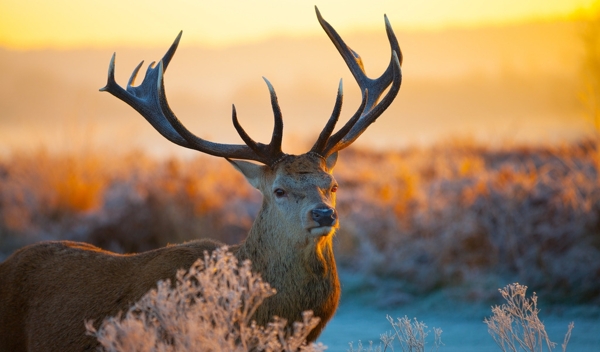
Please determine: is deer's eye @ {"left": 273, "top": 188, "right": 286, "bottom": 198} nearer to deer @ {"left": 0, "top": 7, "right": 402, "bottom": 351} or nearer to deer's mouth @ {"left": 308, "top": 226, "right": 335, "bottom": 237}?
deer @ {"left": 0, "top": 7, "right": 402, "bottom": 351}

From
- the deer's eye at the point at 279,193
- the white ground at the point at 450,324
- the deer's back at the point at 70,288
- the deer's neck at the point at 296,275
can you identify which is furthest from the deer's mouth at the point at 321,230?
the white ground at the point at 450,324

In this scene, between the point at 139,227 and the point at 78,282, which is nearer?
the point at 78,282

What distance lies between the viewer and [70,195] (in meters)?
12.9

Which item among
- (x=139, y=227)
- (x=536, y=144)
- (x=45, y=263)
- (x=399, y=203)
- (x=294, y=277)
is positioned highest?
(x=536, y=144)

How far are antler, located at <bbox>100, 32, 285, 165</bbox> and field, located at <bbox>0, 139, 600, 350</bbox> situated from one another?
14.7ft

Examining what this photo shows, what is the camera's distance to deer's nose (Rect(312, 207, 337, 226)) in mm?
5156

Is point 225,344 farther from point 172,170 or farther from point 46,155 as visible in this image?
point 46,155

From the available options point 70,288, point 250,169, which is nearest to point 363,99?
point 250,169

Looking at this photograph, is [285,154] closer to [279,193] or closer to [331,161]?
[279,193]

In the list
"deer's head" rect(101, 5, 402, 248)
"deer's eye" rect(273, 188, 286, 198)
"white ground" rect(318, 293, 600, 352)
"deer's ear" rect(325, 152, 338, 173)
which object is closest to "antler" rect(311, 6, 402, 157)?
"deer's head" rect(101, 5, 402, 248)

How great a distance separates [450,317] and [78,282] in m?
4.98

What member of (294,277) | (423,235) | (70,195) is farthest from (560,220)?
(70,195)

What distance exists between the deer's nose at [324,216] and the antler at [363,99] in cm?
82

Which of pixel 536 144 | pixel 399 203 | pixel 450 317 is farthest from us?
pixel 536 144
